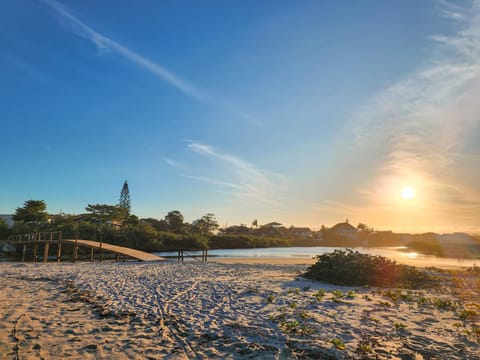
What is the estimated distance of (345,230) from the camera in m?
126

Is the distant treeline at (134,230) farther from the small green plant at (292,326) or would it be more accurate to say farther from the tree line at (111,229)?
the small green plant at (292,326)

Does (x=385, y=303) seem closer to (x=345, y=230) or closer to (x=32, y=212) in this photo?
(x=32, y=212)

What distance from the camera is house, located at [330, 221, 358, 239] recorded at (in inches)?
4894


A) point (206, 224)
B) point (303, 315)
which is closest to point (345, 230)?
point (206, 224)

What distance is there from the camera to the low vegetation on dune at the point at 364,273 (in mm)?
14172

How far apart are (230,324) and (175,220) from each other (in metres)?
76.7

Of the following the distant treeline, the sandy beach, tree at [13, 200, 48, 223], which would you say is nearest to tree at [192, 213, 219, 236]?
the distant treeline

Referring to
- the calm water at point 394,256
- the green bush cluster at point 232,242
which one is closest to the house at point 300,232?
the green bush cluster at point 232,242

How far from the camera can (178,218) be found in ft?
269

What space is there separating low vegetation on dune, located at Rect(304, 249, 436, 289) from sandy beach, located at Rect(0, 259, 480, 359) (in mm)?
2799

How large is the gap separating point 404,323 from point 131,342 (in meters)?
6.40

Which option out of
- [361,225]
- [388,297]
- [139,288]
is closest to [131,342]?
[139,288]

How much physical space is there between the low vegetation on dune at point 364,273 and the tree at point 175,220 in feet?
218

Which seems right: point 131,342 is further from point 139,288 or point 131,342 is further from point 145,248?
point 145,248
